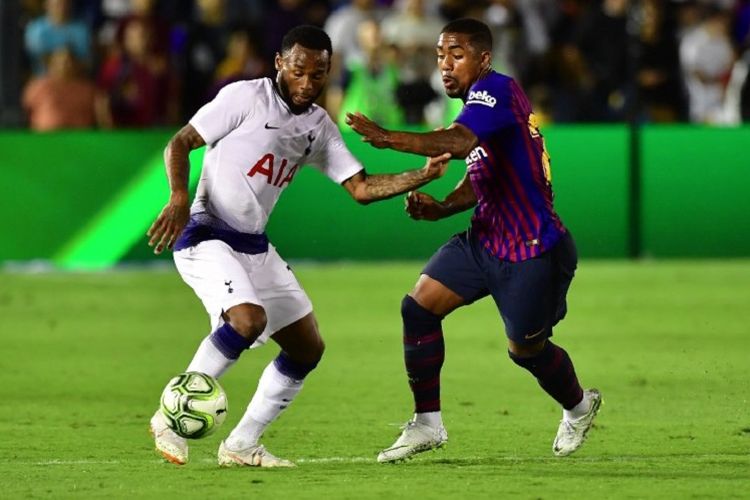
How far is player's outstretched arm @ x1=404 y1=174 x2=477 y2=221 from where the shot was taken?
873 centimetres

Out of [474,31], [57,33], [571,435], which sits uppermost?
[474,31]

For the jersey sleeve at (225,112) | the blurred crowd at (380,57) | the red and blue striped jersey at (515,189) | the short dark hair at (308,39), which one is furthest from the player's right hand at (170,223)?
the blurred crowd at (380,57)

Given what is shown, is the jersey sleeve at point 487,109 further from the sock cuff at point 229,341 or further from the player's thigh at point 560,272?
the sock cuff at point 229,341

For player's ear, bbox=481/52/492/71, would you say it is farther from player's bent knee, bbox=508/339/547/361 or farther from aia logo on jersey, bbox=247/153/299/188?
player's bent knee, bbox=508/339/547/361

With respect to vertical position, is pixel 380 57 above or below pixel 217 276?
below

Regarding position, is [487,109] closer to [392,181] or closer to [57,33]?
[392,181]

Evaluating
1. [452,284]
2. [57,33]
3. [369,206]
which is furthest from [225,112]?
[57,33]

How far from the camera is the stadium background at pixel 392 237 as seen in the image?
1086 cm

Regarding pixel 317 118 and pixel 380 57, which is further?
pixel 380 57

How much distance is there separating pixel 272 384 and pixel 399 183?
4.00 ft

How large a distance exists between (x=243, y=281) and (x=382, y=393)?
307 centimetres

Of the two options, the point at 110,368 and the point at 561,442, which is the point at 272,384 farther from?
the point at 110,368

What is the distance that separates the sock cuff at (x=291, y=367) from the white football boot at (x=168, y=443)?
2.37 ft

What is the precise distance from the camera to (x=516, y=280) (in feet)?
28.0
